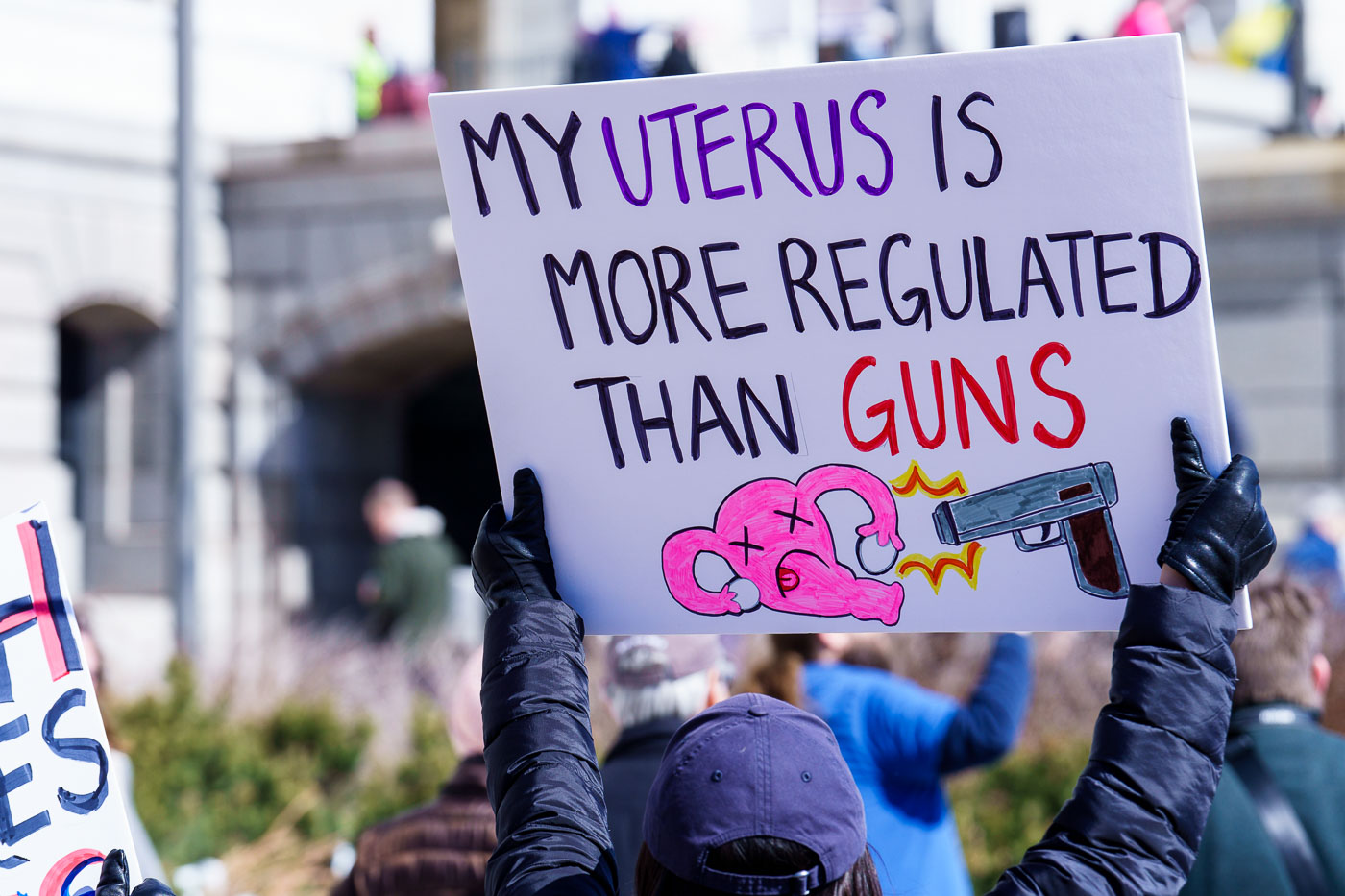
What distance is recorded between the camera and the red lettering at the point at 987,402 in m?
1.95

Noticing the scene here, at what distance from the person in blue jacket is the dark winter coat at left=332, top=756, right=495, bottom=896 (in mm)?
979

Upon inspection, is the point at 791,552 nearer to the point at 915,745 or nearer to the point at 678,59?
the point at 915,745

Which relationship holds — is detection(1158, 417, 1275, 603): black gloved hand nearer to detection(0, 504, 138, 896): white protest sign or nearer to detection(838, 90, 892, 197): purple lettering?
detection(838, 90, 892, 197): purple lettering

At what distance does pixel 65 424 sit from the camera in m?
13.3

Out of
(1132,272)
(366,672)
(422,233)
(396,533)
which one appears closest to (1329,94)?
(422,233)

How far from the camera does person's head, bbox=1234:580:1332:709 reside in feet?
8.28

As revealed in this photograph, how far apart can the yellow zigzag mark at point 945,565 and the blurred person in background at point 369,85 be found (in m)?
12.0

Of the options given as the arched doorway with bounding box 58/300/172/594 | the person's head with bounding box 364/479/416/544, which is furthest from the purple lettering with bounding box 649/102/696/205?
the arched doorway with bounding box 58/300/172/594

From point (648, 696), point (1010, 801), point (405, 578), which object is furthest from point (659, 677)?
point (405, 578)

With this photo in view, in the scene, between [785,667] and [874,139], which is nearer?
[874,139]

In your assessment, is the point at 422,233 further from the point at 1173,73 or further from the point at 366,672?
the point at 1173,73

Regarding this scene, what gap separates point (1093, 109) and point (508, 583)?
874mm

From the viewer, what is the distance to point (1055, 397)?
1.92 meters

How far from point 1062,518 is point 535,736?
68cm
